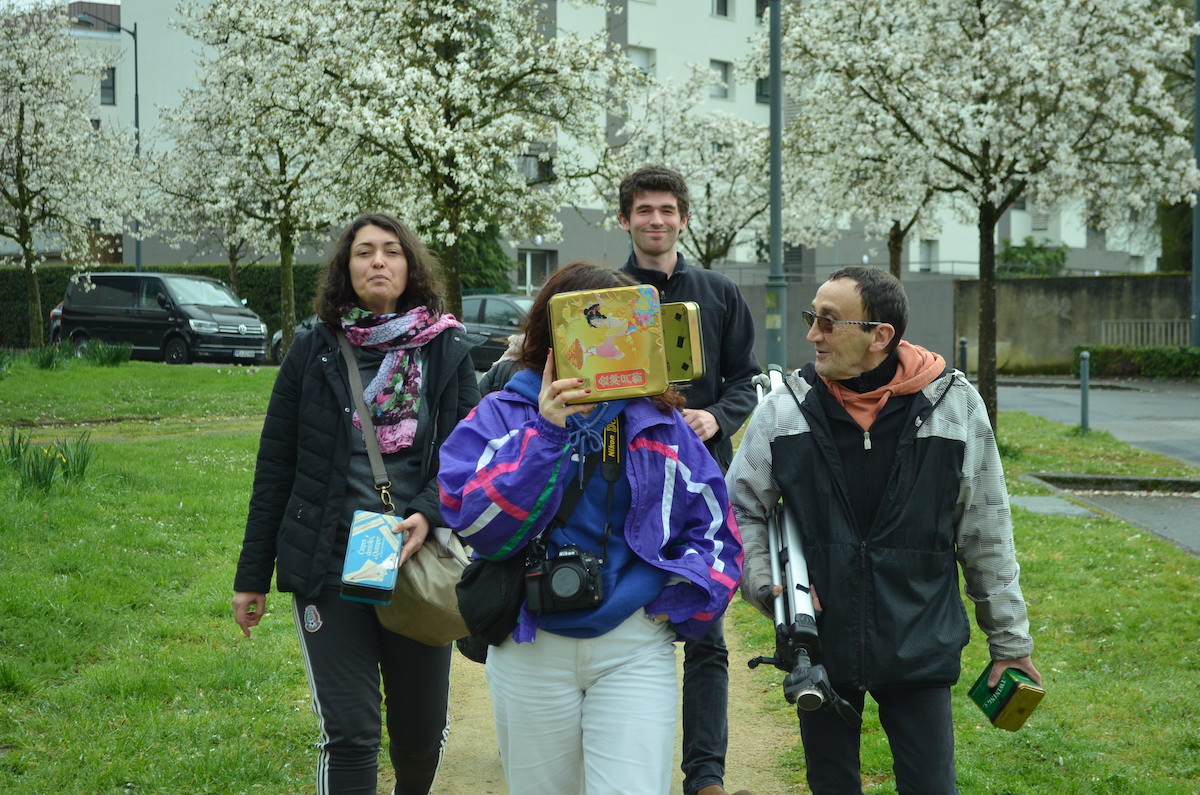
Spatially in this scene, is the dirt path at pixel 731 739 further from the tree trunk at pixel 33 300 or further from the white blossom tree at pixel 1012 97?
the tree trunk at pixel 33 300

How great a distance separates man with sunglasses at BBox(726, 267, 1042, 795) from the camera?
3006 mm

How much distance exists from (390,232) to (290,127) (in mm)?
15790

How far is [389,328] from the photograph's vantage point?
3.63 m

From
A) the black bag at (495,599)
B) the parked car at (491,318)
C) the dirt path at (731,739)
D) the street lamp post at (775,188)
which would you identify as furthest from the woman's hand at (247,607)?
the parked car at (491,318)

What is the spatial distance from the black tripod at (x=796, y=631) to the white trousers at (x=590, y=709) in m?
0.29

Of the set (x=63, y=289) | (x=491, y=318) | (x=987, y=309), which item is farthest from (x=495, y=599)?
(x=63, y=289)

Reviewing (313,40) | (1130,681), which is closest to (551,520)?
(1130,681)

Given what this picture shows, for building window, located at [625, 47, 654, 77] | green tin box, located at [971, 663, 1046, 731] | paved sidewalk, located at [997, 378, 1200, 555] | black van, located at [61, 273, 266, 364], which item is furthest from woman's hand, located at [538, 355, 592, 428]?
building window, located at [625, 47, 654, 77]

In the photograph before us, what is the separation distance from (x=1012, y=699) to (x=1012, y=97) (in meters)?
10.9

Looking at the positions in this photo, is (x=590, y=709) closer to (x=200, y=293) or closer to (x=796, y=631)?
(x=796, y=631)

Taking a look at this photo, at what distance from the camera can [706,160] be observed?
108ft

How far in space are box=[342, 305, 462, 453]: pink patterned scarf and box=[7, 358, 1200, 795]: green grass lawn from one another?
165 cm

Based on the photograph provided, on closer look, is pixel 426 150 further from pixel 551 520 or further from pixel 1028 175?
pixel 551 520

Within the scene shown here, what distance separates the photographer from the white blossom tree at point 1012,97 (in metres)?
12.7
